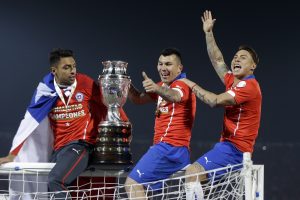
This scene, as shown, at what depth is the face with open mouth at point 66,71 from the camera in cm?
336

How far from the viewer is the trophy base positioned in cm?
317

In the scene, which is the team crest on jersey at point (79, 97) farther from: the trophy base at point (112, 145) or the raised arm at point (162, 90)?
the raised arm at point (162, 90)

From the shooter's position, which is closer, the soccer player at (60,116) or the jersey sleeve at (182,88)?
A: the jersey sleeve at (182,88)

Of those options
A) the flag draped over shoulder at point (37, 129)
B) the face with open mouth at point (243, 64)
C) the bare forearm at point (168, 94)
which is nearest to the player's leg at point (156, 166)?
the bare forearm at point (168, 94)

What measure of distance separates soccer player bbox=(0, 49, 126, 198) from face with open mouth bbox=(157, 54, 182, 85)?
1.19 ft

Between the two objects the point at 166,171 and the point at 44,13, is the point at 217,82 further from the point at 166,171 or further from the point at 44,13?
the point at 166,171

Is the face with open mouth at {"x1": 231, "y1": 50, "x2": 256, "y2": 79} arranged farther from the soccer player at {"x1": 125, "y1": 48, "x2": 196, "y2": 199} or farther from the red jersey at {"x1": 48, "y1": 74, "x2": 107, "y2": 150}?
the red jersey at {"x1": 48, "y1": 74, "x2": 107, "y2": 150}

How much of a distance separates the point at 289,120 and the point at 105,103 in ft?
6.11

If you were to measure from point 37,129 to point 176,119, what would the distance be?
0.72m

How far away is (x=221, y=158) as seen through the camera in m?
3.10

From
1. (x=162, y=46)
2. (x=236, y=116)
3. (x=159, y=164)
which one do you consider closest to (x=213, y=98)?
(x=236, y=116)

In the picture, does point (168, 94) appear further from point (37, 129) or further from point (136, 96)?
point (37, 129)

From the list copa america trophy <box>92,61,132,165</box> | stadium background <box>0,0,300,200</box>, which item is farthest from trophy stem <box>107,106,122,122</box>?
stadium background <box>0,0,300,200</box>

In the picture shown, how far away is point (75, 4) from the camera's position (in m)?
4.82
